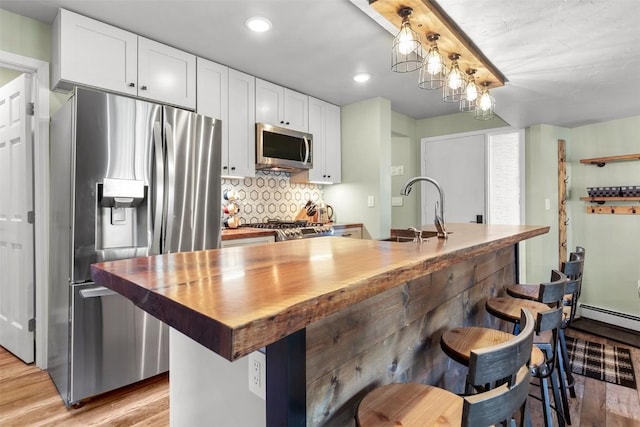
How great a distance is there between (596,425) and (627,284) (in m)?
2.48

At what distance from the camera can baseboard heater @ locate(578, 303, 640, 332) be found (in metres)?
3.54

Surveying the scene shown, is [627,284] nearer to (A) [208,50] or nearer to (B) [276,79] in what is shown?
(B) [276,79]

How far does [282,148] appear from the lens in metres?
3.43

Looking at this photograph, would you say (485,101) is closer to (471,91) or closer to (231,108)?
(471,91)

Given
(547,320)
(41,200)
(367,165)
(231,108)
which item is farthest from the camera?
(367,165)

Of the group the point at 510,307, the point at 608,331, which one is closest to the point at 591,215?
the point at 608,331

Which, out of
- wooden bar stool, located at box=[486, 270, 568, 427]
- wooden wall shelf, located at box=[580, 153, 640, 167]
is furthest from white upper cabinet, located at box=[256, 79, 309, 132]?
wooden wall shelf, located at box=[580, 153, 640, 167]

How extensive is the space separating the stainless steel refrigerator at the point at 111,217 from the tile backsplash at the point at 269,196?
1.04m

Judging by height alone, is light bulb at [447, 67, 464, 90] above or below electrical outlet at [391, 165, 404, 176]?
above

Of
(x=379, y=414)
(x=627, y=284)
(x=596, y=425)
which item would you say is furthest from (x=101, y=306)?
(x=627, y=284)

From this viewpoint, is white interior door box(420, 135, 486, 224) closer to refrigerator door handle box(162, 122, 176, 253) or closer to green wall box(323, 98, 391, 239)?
green wall box(323, 98, 391, 239)

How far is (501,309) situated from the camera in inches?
72.6

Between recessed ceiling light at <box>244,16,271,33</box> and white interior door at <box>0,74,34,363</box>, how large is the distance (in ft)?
5.12

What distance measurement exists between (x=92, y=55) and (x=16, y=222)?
53.7 inches
